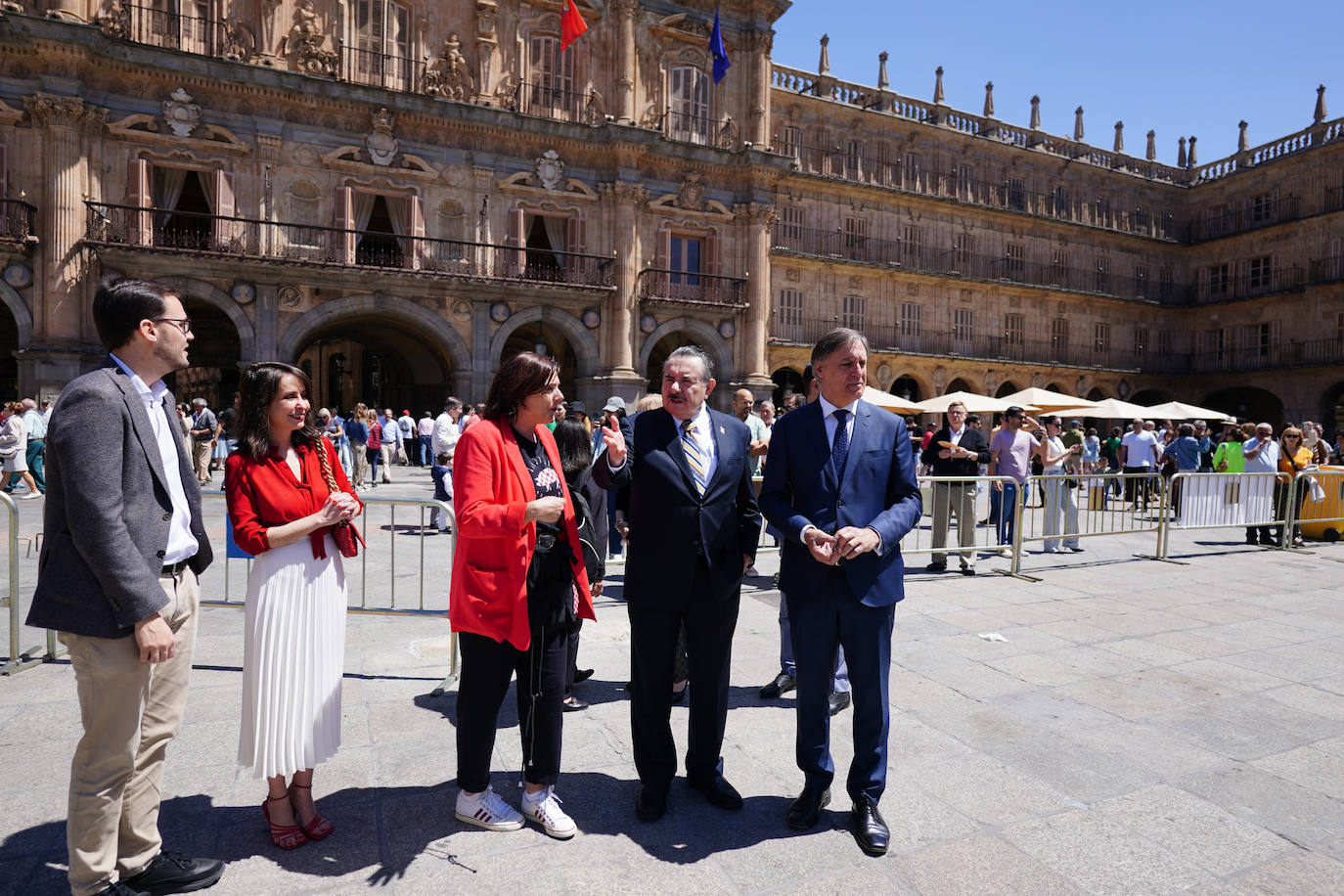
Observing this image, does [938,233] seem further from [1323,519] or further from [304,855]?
[304,855]

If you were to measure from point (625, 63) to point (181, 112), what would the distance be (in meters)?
11.5

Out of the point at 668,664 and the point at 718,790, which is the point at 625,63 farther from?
the point at 718,790

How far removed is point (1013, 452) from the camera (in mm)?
9609

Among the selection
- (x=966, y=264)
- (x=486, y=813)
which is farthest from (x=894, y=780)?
(x=966, y=264)

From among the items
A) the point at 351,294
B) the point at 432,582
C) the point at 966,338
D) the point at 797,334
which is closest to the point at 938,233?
the point at 966,338

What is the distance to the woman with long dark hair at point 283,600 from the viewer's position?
2934 mm

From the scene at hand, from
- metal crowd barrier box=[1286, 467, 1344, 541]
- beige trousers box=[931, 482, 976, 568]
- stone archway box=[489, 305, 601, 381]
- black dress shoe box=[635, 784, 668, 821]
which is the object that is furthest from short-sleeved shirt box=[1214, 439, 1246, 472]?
stone archway box=[489, 305, 601, 381]

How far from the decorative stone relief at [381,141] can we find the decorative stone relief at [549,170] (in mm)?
3789

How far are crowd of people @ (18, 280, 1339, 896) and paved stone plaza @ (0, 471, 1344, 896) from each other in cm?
17

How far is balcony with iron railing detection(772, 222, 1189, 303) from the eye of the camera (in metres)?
29.3

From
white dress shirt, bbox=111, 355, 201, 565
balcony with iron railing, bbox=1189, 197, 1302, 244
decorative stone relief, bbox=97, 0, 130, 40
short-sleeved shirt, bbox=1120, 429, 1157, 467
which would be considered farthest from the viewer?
balcony with iron railing, bbox=1189, 197, 1302, 244

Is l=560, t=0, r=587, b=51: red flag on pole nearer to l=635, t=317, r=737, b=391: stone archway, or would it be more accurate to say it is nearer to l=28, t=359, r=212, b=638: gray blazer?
l=635, t=317, r=737, b=391: stone archway

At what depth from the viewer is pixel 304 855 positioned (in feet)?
9.66

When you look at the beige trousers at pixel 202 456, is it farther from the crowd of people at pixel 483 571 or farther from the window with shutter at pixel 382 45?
the crowd of people at pixel 483 571
